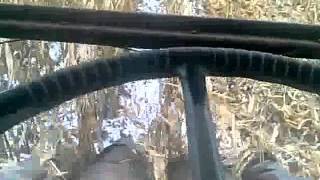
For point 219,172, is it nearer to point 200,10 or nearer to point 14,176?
point 14,176

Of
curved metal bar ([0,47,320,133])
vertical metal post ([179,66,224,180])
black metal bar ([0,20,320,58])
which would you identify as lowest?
vertical metal post ([179,66,224,180])

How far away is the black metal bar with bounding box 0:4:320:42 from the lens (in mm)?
Answer: 474

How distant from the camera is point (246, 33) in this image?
483 millimetres

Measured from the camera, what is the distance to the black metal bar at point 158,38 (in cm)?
48

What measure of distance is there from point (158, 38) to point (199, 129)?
75 mm

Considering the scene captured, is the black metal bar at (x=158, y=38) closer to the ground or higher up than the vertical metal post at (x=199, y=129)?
higher up

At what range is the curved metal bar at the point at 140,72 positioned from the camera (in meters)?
0.47

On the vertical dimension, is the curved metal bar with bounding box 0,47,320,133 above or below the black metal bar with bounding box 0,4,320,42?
below

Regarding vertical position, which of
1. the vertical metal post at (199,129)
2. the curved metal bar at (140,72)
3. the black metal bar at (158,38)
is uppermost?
the black metal bar at (158,38)

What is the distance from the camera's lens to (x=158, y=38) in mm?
480

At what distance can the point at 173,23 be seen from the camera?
480 mm

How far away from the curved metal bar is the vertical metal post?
1 cm

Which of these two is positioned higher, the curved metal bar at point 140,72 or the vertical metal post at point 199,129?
the curved metal bar at point 140,72

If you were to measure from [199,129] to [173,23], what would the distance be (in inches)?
3.2
